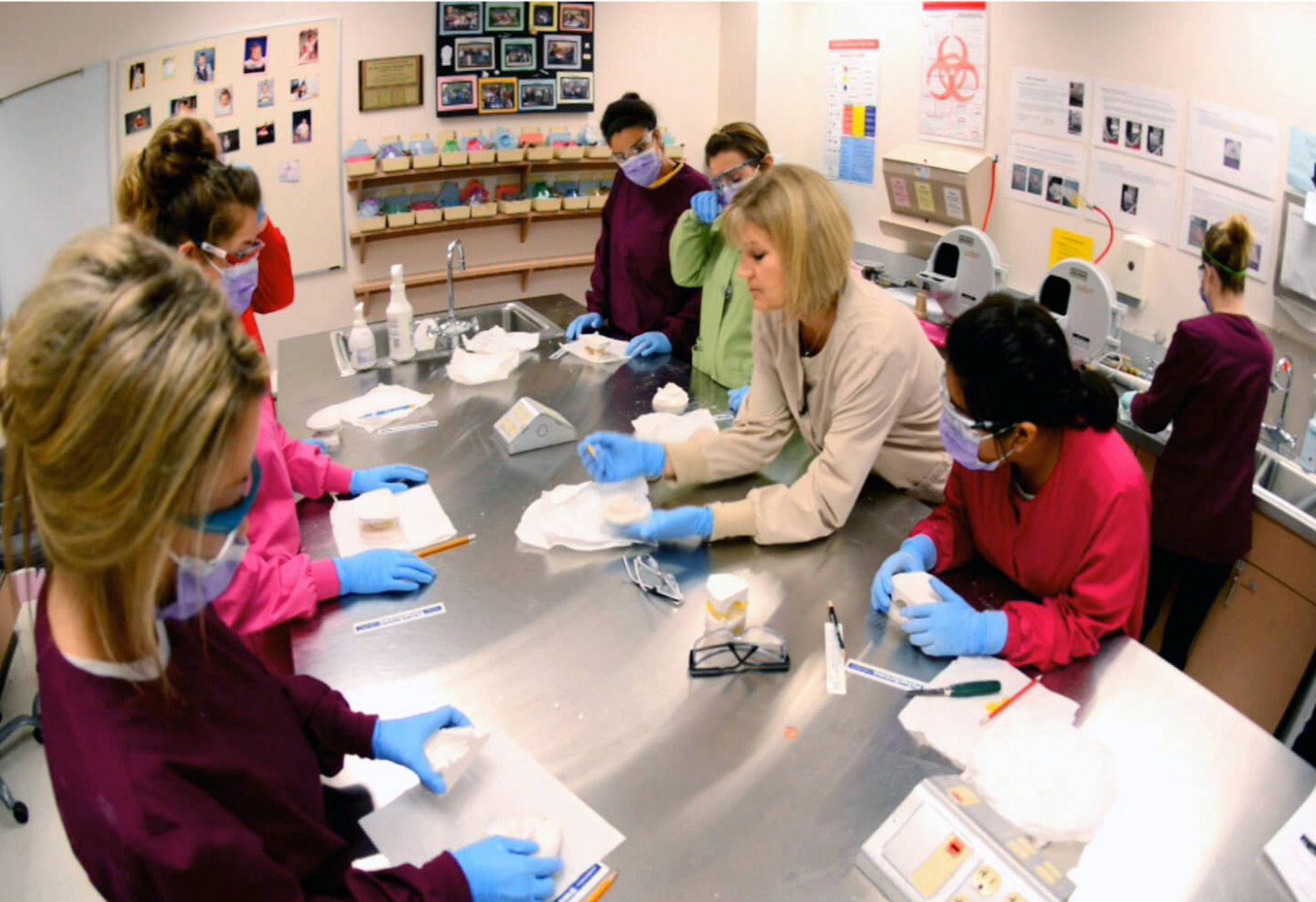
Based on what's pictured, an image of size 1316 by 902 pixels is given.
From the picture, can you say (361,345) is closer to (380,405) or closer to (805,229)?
(380,405)

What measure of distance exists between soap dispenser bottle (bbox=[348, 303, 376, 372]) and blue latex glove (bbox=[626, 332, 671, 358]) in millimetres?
918

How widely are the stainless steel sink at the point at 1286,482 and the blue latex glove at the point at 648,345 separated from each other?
1.94 m

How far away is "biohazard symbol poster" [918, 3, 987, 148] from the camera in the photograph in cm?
370

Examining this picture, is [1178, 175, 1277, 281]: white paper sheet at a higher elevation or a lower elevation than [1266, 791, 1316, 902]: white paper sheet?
higher

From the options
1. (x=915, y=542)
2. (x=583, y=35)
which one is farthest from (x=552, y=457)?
(x=583, y=35)

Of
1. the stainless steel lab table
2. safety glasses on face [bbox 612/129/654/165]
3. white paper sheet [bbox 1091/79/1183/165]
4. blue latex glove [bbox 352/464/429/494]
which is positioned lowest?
the stainless steel lab table

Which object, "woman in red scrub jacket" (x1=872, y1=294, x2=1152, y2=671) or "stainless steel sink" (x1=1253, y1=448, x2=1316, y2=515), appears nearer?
"woman in red scrub jacket" (x1=872, y1=294, x2=1152, y2=671)

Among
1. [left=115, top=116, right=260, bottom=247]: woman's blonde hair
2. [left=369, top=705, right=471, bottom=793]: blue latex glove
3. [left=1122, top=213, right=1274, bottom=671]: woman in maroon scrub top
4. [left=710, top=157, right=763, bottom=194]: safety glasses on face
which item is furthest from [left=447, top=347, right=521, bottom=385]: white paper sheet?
[left=1122, top=213, right=1274, bottom=671]: woman in maroon scrub top

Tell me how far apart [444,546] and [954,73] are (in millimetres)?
3139

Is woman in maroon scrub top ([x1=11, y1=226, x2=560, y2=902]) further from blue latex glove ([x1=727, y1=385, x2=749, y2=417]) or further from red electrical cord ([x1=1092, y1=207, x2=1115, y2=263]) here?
red electrical cord ([x1=1092, y1=207, x2=1115, y2=263])

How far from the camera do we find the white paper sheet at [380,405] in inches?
106

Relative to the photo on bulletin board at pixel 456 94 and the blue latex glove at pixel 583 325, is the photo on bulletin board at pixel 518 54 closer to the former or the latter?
the photo on bulletin board at pixel 456 94

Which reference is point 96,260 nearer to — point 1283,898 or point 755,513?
point 755,513

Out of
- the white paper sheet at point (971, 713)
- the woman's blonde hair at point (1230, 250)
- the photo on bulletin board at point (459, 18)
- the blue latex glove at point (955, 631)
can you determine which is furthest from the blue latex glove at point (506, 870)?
the photo on bulletin board at point (459, 18)
